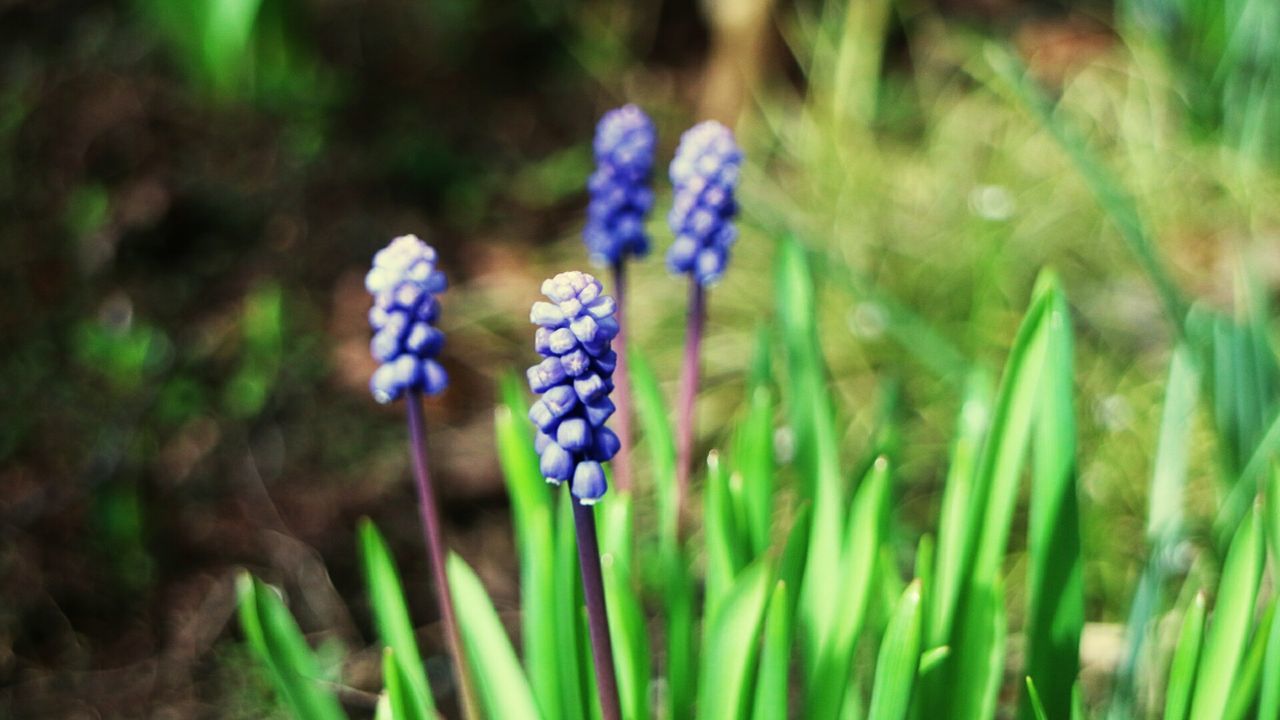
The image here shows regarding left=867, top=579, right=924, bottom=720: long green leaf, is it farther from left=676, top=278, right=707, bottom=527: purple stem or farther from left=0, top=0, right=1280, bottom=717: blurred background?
left=0, top=0, right=1280, bottom=717: blurred background

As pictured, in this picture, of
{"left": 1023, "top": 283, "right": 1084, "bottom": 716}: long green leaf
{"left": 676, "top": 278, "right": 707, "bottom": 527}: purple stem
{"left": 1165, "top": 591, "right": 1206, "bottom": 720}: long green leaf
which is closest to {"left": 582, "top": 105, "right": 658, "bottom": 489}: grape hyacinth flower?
{"left": 676, "top": 278, "right": 707, "bottom": 527}: purple stem

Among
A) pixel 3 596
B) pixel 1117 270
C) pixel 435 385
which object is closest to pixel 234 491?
pixel 3 596

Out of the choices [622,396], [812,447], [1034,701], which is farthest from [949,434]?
[1034,701]

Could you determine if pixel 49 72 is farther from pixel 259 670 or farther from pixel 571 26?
pixel 259 670

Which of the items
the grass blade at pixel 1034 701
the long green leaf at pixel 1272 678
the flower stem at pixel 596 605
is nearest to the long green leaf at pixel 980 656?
the grass blade at pixel 1034 701

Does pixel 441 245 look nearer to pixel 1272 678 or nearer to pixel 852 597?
pixel 852 597
